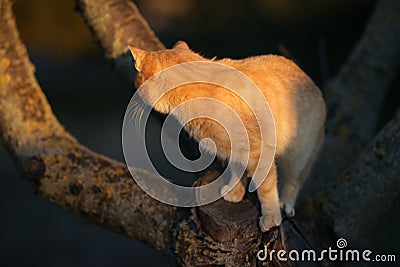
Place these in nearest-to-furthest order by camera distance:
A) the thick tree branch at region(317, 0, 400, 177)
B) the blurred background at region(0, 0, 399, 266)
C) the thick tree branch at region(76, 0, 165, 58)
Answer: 1. the thick tree branch at region(76, 0, 165, 58)
2. the thick tree branch at region(317, 0, 400, 177)
3. the blurred background at region(0, 0, 399, 266)

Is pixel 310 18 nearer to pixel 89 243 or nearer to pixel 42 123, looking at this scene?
pixel 89 243

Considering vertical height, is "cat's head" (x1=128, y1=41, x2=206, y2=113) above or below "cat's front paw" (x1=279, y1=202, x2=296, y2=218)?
above

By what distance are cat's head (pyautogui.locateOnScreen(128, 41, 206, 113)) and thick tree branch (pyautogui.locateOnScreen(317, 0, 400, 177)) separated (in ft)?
4.15

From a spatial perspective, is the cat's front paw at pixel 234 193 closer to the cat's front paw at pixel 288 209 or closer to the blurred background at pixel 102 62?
the cat's front paw at pixel 288 209

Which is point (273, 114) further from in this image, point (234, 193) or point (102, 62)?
point (102, 62)

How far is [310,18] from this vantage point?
771 centimetres

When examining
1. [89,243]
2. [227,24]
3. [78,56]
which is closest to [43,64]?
[78,56]

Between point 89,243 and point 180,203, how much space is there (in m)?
3.46

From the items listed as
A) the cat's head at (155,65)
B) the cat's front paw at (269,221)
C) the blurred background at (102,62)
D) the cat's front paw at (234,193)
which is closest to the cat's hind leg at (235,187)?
the cat's front paw at (234,193)

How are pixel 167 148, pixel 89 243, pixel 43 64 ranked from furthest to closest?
1. pixel 43 64
2. pixel 89 243
3. pixel 167 148

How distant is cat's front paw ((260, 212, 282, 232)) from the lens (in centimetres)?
242

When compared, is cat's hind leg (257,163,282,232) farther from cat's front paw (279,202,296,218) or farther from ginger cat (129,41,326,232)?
cat's front paw (279,202,296,218)

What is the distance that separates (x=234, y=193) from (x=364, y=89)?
1385mm

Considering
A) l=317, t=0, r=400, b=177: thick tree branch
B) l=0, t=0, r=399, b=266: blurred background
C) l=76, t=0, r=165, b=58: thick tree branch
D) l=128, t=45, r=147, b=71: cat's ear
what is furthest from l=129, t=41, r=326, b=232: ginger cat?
l=0, t=0, r=399, b=266: blurred background
